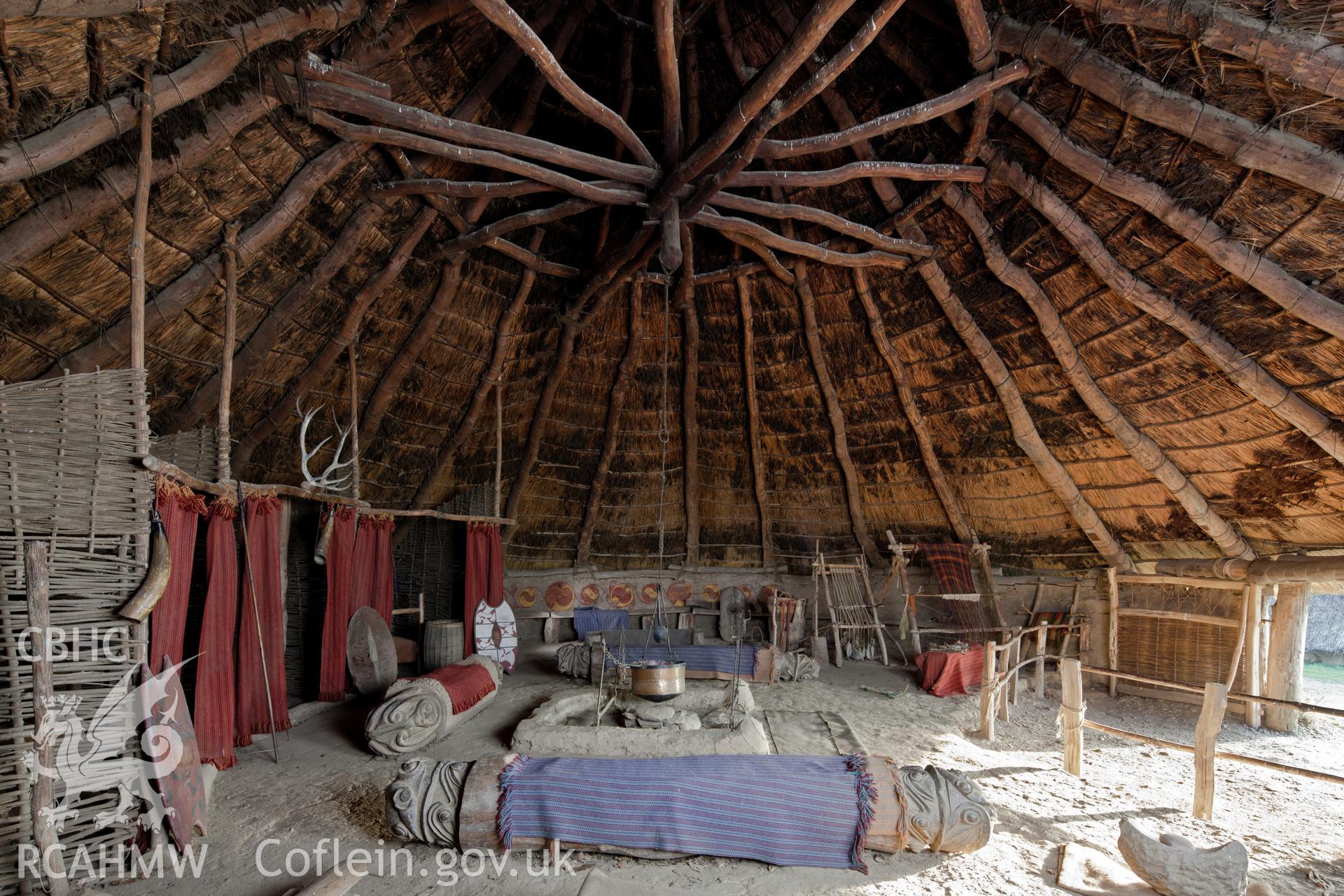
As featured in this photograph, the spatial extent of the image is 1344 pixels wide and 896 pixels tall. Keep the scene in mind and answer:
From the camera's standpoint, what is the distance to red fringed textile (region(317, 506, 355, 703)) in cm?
648

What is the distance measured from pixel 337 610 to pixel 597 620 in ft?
14.3

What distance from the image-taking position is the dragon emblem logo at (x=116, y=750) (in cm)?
338

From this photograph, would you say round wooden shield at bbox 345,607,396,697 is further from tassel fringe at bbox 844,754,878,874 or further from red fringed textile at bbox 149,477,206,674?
tassel fringe at bbox 844,754,878,874

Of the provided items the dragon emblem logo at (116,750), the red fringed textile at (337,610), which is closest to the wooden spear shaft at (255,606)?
the red fringed textile at (337,610)

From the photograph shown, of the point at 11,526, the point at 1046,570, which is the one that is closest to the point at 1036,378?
the point at 1046,570

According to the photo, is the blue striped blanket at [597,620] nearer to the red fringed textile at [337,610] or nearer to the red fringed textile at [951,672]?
the red fringed textile at [337,610]

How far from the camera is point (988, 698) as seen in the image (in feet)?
20.8

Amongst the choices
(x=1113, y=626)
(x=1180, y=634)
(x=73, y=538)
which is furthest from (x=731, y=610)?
(x=73, y=538)

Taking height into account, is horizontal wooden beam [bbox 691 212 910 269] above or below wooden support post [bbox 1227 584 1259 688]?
above

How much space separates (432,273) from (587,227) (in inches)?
68.8

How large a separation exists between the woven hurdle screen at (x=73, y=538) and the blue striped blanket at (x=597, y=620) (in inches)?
263

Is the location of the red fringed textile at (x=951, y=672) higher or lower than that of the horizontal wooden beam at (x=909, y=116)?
lower

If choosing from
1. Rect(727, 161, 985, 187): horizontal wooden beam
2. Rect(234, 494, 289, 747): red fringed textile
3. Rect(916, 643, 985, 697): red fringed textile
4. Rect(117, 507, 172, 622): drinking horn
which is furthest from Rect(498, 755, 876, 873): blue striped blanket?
Rect(916, 643, 985, 697): red fringed textile

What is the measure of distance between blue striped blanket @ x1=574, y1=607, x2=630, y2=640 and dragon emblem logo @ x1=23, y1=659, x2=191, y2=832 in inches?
252
